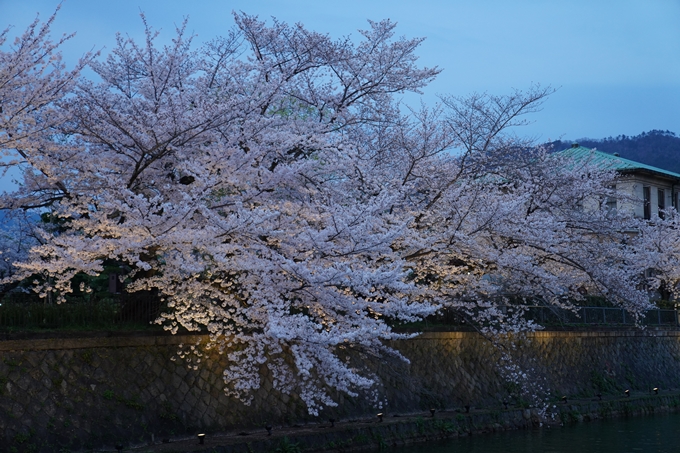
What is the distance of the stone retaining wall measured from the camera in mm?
11531

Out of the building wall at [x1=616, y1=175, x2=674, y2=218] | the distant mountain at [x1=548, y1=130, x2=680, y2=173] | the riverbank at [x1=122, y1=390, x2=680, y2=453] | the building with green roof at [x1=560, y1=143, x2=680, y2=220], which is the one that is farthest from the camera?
the distant mountain at [x1=548, y1=130, x2=680, y2=173]

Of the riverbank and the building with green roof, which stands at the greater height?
the building with green roof

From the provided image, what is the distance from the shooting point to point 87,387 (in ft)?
40.5

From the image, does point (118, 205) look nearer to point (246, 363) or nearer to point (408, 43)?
point (246, 363)

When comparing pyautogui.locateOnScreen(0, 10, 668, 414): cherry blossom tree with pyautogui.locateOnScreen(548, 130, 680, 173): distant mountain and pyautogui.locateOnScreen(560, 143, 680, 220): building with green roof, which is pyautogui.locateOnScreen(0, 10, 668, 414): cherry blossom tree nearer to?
pyautogui.locateOnScreen(560, 143, 680, 220): building with green roof

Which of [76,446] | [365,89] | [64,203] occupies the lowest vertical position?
[76,446]

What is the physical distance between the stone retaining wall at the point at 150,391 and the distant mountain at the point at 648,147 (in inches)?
2350

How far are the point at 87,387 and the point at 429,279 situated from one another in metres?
8.63

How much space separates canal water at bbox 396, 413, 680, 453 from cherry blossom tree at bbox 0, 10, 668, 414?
2936mm

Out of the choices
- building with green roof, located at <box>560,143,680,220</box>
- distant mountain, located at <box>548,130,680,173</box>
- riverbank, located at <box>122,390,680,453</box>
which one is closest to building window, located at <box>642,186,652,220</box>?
building with green roof, located at <box>560,143,680,220</box>

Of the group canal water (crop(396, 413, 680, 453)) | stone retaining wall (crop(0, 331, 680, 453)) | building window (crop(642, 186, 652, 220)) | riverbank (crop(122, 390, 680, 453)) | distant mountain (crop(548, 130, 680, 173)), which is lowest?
canal water (crop(396, 413, 680, 453))

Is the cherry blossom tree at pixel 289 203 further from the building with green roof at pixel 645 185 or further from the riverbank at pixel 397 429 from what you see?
the building with green roof at pixel 645 185

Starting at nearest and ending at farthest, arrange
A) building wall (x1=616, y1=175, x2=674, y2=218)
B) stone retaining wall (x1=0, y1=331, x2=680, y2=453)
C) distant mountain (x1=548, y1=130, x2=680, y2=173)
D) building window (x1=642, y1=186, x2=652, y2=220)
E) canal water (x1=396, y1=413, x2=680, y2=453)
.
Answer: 1. stone retaining wall (x1=0, y1=331, x2=680, y2=453)
2. canal water (x1=396, y1=413, x2=680, y2=453)
3. building wall (x1=616, y1=175, x2=674, y2=218)
4. building window (x1=642, y1=186, x2=652, y2=220)
5. distant mountain (x1=548, y1=130, x2=680, y2=173)

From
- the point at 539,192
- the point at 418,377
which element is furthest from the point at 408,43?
the point at 418,377
